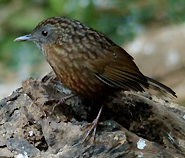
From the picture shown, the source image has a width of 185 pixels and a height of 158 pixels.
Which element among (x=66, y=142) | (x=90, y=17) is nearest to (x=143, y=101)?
(x=66, y=142)

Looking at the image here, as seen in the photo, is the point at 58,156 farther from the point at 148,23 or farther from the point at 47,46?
the point at 148,23

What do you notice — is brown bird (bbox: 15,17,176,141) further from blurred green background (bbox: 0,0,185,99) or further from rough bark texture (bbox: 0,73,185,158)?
blurred green background (bbox: 0,0,185,99)

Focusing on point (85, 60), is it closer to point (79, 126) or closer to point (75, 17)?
point (79, 126)

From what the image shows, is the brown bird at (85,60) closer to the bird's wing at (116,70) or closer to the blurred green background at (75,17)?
the bird's wing at (116,70)

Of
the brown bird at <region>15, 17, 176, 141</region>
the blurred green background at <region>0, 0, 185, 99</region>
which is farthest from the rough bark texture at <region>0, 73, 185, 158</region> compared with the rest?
the blurred green background at <region>0, 0, 185, 99</region>

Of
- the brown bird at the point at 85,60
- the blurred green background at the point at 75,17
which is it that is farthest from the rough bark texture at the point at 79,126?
the blurred green background at the point at 75,17

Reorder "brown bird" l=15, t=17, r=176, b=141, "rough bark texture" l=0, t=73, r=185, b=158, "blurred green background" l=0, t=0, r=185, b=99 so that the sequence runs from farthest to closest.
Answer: "blurred green background" l=0, t=0, r=185, b=99, "brown bird" l=15, t=17, r=176, b=141, "rough bark texture" l=0, t=73, r=185, b=158
